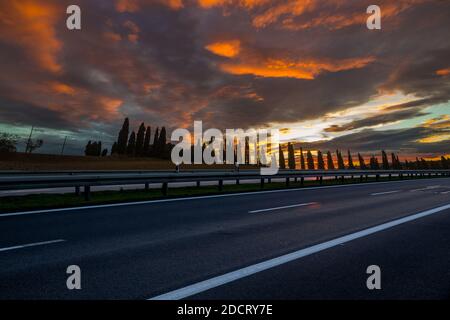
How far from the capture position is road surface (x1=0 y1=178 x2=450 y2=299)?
3.46 m

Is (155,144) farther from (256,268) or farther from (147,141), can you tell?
(256,268)

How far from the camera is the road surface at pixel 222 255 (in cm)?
346

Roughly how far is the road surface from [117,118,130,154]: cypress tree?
285 ft

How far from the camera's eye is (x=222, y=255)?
15.7ft

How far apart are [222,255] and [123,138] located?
92.5 meters

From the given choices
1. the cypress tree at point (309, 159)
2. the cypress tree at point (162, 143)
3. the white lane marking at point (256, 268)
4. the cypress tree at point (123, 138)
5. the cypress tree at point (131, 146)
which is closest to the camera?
the white lane marking at point (256, 268)

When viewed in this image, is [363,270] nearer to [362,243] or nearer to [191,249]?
[362,243]

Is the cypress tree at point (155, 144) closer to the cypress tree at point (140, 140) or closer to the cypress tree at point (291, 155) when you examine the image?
the cypress tree at point (140, 140)

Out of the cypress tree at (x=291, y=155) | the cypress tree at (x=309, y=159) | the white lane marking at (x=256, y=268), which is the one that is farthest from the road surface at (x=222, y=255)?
the cypress tree at (x=309, y=159)

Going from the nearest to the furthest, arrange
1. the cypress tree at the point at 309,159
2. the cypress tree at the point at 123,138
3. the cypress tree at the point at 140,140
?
the cypress tree at the point at 123,138 → the cypress tree at the point at 140,140 → the cypress tree at the point at 309,159

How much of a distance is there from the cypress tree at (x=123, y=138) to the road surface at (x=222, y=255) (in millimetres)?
86799

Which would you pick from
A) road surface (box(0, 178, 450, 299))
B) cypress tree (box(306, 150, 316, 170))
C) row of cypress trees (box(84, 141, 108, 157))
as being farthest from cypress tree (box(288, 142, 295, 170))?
road surface (box(0, 178, 450, 299))
